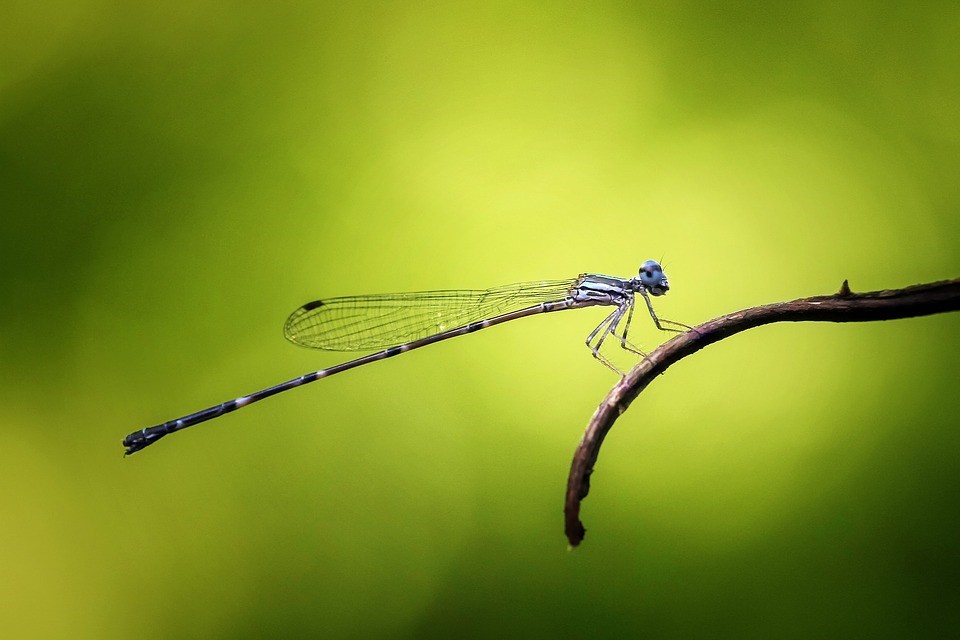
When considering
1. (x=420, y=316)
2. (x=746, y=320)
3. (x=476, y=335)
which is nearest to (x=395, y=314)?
(x=420, y=316)

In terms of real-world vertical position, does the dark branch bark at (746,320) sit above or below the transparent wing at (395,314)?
below

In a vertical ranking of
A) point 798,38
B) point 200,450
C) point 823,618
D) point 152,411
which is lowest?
point 823,618

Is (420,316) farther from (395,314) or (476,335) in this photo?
(476,335)

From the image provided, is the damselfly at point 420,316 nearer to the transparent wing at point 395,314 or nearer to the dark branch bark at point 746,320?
the transparent wing at point 395,314

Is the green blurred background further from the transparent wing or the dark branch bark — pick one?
the dark branch bark

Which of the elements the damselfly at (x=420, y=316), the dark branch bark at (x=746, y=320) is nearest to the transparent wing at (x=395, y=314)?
the damselfly at (x=420, y=316)

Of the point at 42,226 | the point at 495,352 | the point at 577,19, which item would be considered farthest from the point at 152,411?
the point at 577,19

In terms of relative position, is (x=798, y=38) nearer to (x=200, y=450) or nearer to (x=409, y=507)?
(x=409, y=507)
